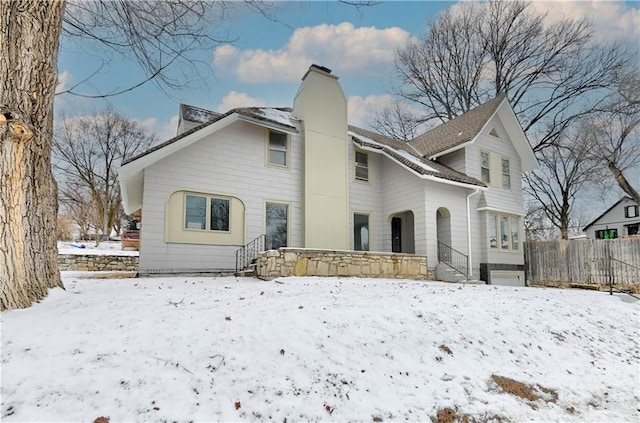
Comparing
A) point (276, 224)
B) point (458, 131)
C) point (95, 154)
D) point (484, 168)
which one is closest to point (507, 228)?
point (484, 168)

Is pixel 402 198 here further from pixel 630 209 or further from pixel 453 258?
pixel 630 209

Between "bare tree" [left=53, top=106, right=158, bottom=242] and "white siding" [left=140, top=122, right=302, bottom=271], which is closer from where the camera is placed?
"white siding" [left=140, top=122, right=302, bottom=271]

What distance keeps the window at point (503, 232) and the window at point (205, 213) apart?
33.7ft

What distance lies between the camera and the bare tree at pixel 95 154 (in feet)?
83.3

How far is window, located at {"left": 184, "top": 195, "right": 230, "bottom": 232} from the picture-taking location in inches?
404

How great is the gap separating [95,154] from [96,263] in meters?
15.4

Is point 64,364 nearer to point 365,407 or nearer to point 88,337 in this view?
point 88,337

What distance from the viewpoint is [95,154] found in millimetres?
26625

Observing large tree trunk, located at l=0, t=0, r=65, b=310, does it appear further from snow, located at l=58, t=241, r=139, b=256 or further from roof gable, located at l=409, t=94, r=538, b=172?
roof gable, located at l=409, t=94, r=538, b=172

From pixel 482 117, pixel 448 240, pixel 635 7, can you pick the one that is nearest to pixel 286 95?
pixel 482 117

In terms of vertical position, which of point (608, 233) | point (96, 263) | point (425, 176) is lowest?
point (96, 263)

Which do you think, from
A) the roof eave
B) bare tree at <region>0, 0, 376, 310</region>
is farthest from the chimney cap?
bare tree at <region>0, 0, 376, 310</region>

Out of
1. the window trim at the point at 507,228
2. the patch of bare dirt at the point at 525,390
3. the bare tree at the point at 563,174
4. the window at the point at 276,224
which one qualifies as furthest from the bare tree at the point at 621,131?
the patch of bare dirt at the point at 525,390

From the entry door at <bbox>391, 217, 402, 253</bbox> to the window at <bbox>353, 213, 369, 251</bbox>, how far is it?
142cm
